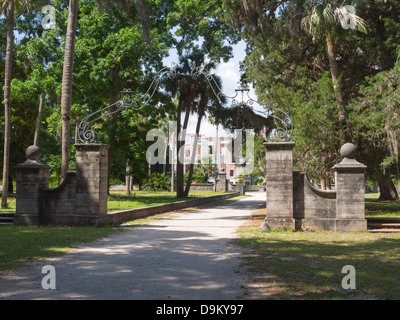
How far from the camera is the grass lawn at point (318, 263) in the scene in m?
4.96

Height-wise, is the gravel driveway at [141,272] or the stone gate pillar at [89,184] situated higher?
the stone gate pillar at [89,184]

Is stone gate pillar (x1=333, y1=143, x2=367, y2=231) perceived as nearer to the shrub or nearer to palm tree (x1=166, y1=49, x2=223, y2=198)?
palm tree (x1=166, y1=49, x2=223, y2=198)

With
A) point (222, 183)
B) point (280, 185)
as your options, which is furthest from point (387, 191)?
point (222, 183)

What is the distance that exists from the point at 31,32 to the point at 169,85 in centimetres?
1095

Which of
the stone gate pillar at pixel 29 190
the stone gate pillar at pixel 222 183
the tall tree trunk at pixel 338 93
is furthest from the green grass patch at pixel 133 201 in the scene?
the stone gate pillar at pixel 222 183

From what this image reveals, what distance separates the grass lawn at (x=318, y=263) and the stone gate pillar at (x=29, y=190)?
639 centimetres

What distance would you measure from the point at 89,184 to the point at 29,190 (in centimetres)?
197

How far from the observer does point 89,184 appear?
1143cm

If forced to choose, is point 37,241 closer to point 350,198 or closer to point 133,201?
point 350,198

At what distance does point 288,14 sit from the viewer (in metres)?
17.4

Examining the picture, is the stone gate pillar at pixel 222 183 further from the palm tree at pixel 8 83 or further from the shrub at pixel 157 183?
the palm tree at pixel 8 83

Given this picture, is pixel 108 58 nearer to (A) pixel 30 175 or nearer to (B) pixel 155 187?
(A) pixel 30 175

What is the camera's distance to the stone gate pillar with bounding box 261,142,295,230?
1073cm
